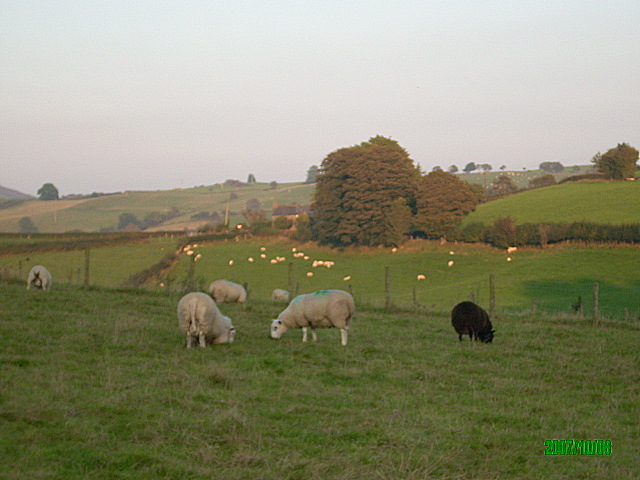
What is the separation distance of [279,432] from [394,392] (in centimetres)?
285

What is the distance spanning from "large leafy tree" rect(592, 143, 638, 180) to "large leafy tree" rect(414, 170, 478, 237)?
2299cm

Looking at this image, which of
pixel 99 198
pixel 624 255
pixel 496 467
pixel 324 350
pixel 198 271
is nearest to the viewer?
pixel 496 467

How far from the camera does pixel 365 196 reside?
A: 72062mm

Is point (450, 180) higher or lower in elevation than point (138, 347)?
higher

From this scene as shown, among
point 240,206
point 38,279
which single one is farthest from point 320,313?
point 240,206

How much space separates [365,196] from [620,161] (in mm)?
33550

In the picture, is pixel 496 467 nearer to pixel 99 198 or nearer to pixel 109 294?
pixel 109 294

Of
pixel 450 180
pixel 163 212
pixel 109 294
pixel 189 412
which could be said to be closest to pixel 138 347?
pixel 189 412

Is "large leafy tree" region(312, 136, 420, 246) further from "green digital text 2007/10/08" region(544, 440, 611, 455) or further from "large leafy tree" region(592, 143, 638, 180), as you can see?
"green digital text 2007/10/08" region(544, 440, 611, 455)

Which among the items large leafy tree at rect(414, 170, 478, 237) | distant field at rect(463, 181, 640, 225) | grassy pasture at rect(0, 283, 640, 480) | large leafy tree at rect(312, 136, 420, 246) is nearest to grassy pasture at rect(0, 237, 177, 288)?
large leafy tree at rect(312, 136, 420, 246)

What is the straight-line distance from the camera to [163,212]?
507 feet

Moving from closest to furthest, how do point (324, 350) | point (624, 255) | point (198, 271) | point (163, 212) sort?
1. point (324, 350)
2. point (624, 255)
3. point (198, 271)
4. point (163, 212)

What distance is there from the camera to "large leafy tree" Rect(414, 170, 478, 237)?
6756cm

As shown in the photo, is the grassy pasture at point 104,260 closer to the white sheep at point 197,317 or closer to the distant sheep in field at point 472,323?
the distant sheep in field at point 472,323
